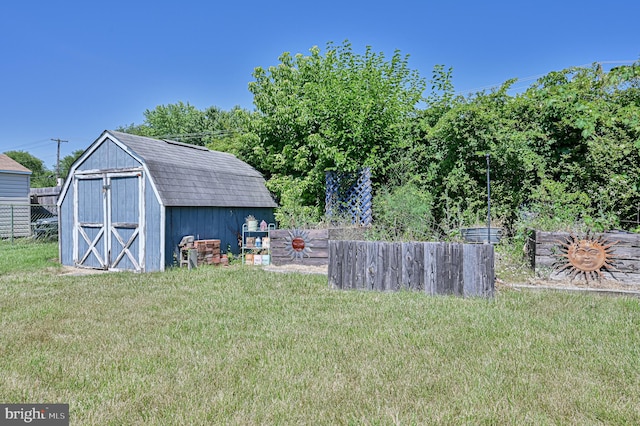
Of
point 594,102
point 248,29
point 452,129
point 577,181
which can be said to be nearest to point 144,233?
point 248,29

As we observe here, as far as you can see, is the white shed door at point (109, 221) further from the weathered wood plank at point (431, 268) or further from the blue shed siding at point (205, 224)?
the weathered wood plank at point (431, 268)

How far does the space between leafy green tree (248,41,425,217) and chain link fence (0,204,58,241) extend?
9.59m

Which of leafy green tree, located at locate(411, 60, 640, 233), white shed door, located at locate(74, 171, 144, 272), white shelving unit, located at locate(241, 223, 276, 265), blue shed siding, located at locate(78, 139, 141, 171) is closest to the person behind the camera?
leafy green tree, located at locate(411, 60, 640, 233)

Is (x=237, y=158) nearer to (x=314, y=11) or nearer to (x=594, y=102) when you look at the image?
(x=314, y=11)

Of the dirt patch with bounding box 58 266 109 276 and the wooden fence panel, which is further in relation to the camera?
the dirt patch with bounding box 58 266 109 276

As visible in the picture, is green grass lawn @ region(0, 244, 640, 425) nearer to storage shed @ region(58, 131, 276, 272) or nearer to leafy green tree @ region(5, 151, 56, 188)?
storage shed @ region(58, 131, 276, 272)

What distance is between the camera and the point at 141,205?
9422mm

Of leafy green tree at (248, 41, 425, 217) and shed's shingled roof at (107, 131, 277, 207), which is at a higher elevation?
leafy green tree at (248, 41, 425, 217)

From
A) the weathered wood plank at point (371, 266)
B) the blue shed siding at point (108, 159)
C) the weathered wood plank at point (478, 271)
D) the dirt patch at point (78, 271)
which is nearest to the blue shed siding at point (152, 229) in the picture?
the blue shed siding at point (108, 159)

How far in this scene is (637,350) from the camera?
3791 mm

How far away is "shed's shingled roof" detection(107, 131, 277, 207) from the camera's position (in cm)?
948

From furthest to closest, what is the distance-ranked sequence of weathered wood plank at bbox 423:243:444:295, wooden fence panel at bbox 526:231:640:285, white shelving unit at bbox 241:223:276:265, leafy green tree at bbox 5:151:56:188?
leafy green tree at bbox 5:151:56:188
white shelving unit at bbox 241:223:276:265
wooden fence panel at bbox 526:231:640:285
weathered wood plank at bbox 423:243:444:295

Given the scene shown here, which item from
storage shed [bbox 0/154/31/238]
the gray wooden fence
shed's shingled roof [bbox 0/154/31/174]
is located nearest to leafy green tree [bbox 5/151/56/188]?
shed's shingled roof [bbox 0/154/31/174]

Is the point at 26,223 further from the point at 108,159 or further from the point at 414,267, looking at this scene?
the point at 414,267
